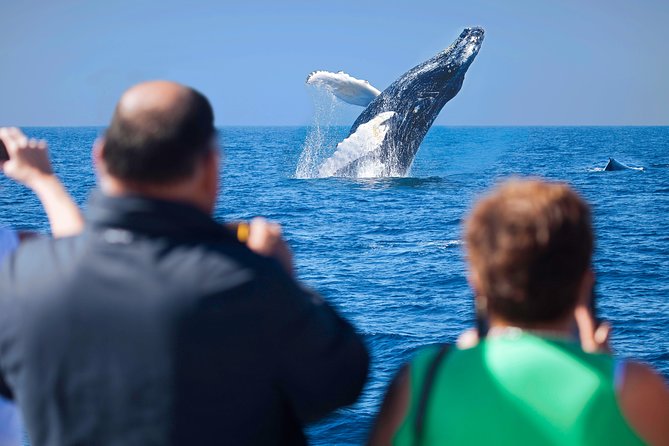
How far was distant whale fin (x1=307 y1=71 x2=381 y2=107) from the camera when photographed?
→ 26.1m

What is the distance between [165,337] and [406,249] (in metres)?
18.9

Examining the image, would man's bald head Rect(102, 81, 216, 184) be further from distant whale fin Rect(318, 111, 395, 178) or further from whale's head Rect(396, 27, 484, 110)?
distant whale fin Rect(318, 111, 395, 178)

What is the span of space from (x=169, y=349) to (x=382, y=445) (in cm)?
47

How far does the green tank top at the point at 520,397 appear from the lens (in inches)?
60.4

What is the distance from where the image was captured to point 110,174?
5.83ft

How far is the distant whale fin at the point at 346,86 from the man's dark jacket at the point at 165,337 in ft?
81.0

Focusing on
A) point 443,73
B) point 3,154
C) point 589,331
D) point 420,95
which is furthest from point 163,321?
point 420,95

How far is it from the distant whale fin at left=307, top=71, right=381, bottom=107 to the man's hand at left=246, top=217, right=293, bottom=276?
24531mm

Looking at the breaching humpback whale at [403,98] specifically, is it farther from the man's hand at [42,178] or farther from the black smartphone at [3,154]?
the man's hand at [42,178]

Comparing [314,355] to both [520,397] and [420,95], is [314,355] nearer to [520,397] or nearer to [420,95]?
[520,397]

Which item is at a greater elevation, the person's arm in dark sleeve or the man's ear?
the man's ear

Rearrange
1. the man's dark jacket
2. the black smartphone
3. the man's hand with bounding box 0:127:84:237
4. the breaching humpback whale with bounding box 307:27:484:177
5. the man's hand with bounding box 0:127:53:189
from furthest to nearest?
1. the breaching humpback whale with bounding box 307:27:484:177
2. the black smartphone
3. the man's hand with bounding box 0:127:53:189
4. the man's hand with bounding box 0:127:84:237
5. the man's dark jacket

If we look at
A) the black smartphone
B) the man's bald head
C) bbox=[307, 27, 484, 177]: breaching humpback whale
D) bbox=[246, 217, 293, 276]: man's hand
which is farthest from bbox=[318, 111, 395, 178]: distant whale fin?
the man's bald head

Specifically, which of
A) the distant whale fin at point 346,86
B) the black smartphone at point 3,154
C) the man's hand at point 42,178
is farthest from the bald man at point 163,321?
the distant whale fin at point 346,86
